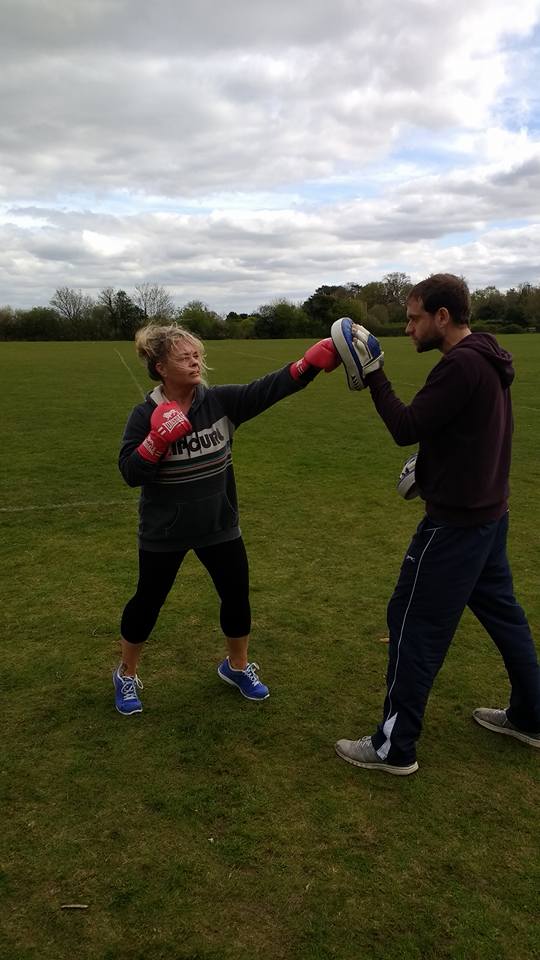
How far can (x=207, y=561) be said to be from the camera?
143 inches

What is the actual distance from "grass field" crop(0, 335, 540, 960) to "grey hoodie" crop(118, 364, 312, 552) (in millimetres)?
1008

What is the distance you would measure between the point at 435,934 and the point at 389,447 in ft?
28.9

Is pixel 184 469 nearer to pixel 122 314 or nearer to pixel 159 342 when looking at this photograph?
pixel 159 342

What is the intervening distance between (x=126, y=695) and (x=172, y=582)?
66 cm

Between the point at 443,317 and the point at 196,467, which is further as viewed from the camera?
the point at 196,467

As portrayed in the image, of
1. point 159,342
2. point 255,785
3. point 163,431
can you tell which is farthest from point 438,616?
point 159,342

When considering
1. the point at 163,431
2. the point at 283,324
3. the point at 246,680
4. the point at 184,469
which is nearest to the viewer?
the point at 163,431

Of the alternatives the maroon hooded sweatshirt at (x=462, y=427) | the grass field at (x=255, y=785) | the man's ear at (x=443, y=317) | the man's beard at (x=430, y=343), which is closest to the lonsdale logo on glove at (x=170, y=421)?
the maroon hooded sweatshirt at (x=462, y=427)

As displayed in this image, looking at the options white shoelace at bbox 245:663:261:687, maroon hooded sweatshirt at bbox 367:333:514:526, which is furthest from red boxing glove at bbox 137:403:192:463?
white shoelace at bbox 245:663:261:687

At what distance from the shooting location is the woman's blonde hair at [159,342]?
3.33 m

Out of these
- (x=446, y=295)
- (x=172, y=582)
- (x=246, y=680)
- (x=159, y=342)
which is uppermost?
(x=446, y=295)

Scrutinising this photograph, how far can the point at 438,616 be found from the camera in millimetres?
2980

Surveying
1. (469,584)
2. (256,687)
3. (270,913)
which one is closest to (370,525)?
(256,687)

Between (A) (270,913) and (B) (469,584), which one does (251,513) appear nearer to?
(B) (469,584)
